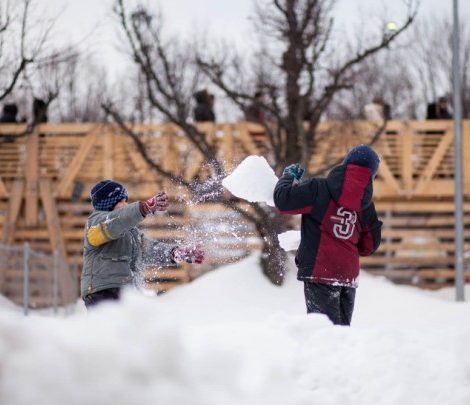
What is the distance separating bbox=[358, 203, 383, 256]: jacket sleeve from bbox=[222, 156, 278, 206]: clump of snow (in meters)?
0.72

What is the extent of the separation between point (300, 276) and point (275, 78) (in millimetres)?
11226

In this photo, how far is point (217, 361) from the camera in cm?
399

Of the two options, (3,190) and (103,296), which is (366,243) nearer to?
(103,296)

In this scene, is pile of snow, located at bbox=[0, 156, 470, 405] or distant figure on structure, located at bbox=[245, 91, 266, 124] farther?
distant figure on structure, located at bbox=[245, 91, 266, 124]

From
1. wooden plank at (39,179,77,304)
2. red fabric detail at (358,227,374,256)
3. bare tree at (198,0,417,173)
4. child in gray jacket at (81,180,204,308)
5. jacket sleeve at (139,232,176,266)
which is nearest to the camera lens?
child in gray jacket at (81,180,204,308)

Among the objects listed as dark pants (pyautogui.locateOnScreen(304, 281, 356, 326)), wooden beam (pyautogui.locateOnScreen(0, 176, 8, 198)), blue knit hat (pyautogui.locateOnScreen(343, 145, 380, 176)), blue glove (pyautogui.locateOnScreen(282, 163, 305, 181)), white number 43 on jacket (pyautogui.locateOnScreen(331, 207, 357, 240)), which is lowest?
wooden beam (pyautogui.locateOnScreen(0, 176, 8, 198))

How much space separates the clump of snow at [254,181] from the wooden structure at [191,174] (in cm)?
1347

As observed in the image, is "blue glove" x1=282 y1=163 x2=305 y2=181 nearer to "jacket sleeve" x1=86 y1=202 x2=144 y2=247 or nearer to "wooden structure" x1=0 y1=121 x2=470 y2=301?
"jacket sleeve" x1=86 y1=202 x2=144 y2=247

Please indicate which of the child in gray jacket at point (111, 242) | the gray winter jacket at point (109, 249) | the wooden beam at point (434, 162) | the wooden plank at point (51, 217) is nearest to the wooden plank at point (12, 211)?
the wooden plank at point (51, 217)

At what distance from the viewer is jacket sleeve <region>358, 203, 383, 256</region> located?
21.9ft

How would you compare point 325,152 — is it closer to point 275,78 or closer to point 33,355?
point 275,78

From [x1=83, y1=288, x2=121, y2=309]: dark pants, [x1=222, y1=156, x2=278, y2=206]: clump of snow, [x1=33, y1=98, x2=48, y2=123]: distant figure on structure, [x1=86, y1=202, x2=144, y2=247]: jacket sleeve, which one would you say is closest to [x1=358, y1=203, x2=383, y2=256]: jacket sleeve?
[x1=222, y1=156, x2=278, y2=206]: clump of snow

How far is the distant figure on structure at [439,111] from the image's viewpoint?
2190 centimetres

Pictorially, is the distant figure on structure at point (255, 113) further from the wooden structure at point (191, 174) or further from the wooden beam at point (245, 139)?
the wooden structure at point (191, 174)
